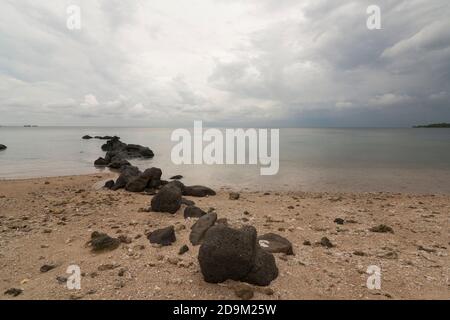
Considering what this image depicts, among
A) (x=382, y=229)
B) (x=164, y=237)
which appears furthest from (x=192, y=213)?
(x=382, y=229)

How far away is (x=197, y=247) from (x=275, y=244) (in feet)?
8.36

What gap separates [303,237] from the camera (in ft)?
35.0

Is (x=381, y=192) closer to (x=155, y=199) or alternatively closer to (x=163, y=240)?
(x=155, y=199)

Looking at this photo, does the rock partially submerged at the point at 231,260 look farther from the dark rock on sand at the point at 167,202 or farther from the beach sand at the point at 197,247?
the dark rock on sand at the point at 167,202

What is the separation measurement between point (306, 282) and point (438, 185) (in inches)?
1002

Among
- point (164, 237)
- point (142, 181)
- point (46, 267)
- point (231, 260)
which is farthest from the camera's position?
point (142, 181)

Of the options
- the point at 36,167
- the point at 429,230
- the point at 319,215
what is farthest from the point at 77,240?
the point at 36,167

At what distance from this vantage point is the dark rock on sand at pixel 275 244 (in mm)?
8812

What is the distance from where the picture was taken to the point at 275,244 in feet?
30.0

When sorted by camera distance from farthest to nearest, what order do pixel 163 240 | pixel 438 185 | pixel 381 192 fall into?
1. pixel 438 185
2. pixel 381 192
3. pixel 163 240

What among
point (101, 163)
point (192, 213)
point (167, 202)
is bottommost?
point (192, 213)

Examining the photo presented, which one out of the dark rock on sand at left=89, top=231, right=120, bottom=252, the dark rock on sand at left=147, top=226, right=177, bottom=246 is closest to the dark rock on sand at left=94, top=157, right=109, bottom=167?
the dark rock on sand at left=89, top=231, right=120, bottom=252

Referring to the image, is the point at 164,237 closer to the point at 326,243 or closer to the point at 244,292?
the point at 244,292

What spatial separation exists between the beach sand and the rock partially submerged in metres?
0.26
